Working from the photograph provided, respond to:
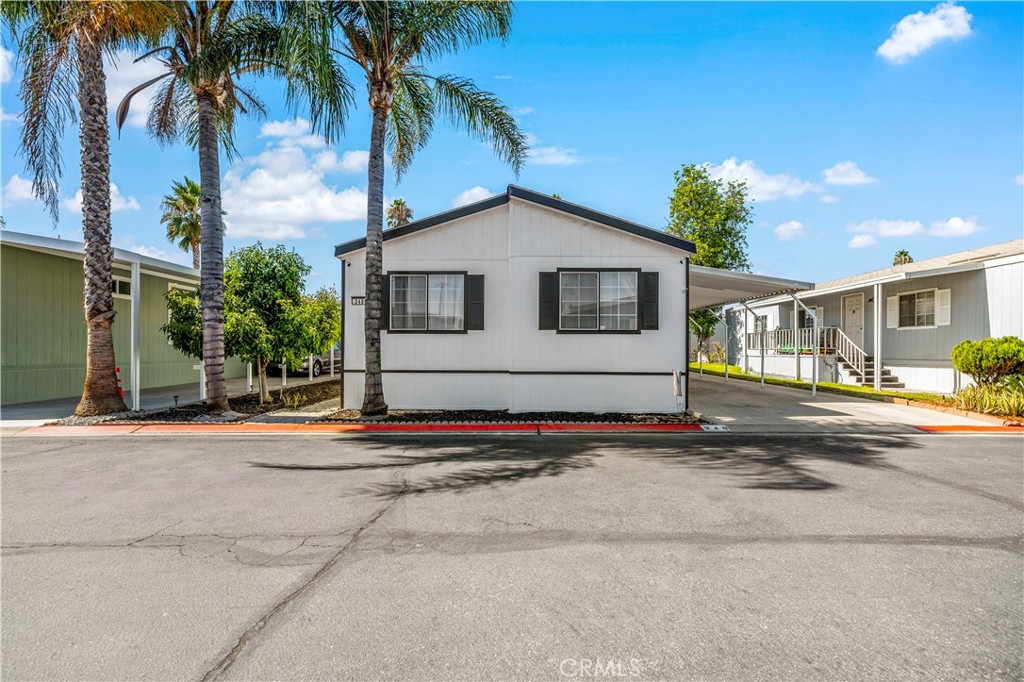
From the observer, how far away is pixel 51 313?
14227 mm

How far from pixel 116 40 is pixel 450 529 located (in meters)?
12.2

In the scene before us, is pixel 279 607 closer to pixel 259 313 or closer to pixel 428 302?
pixel 428 302

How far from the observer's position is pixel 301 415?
11.5 meters

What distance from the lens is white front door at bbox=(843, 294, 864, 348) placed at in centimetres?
1858

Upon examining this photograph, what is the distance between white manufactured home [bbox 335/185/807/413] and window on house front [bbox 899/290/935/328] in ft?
30.0

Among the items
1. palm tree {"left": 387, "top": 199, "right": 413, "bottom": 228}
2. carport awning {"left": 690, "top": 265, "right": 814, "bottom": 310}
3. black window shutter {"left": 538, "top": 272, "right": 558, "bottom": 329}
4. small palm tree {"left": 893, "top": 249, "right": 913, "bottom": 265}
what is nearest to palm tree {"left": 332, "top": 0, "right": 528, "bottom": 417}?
black window shutter {"left": 538, "top": 272, "right": 558, "bottom": 329}

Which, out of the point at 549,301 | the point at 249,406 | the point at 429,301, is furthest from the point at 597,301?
the point at 249,406

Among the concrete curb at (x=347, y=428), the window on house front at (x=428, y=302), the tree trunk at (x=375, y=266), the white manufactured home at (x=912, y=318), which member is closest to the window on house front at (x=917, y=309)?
the white manufactured home at (x=912, y=318)

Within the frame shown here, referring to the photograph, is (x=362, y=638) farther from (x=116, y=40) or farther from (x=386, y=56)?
(x=116, y=40)

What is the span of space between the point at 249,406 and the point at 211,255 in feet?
12.5

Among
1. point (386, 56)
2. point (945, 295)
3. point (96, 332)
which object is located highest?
point (386, 56)

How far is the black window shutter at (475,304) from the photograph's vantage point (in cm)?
1162

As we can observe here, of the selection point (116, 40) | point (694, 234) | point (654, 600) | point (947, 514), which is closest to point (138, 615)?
point (654, 600)

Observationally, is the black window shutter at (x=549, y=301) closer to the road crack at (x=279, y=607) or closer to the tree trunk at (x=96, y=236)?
the road crack at (x=279, y=607)
